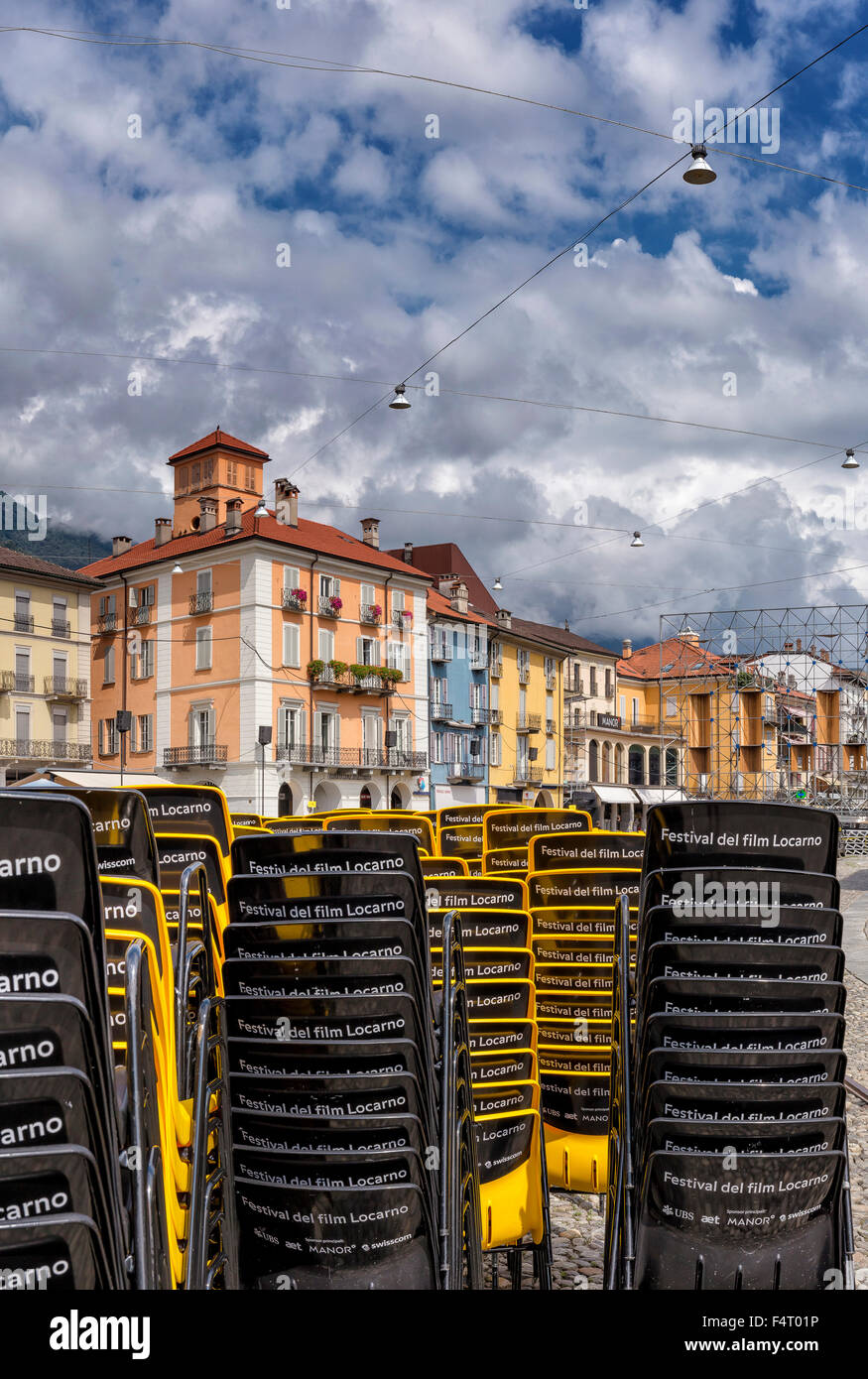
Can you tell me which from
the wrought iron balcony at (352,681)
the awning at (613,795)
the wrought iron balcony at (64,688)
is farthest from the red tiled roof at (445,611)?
the wrought iron balcony at (64,688)

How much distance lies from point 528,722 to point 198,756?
881 inches

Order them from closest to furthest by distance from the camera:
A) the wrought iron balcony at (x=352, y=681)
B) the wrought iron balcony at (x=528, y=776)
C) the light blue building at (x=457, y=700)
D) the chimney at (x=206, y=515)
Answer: the wrought iron balcony at (x=352, y=681)
the chimney at (x=206, y=515)
the light blue building at (x=457, y=700)
the wrought iron balcony at (x=528, y=776)

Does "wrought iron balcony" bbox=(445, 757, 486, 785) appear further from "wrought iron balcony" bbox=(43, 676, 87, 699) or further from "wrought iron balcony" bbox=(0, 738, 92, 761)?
"wrought iron balcony" bbox=(43, 676, 87, 699)

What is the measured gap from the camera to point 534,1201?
14.0ft

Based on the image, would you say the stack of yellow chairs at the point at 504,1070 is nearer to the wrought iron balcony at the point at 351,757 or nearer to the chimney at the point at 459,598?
the wrought iron balcony at the point at 351,757

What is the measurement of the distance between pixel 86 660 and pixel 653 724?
121 feet

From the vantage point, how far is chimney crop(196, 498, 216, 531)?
47844 mm

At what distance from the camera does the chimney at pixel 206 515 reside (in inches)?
1884

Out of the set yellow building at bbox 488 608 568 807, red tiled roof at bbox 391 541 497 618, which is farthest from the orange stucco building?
red tiled roof at bbox 391 541 497 618

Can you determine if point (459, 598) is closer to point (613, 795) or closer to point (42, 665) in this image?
point (613, 795)

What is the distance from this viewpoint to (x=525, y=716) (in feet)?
202

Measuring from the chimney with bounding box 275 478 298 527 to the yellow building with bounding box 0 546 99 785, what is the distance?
316 inches

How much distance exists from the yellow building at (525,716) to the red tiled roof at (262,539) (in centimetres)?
903
